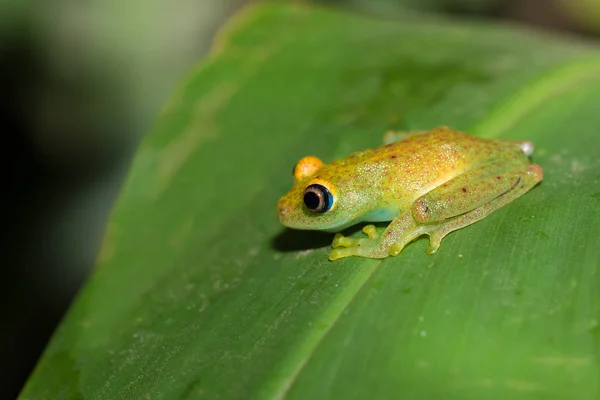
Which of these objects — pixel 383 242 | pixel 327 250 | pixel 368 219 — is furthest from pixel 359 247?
pixel 368 219

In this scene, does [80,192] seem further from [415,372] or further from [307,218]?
[415,372]

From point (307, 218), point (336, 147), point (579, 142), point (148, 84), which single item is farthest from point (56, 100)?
point (579, 142)

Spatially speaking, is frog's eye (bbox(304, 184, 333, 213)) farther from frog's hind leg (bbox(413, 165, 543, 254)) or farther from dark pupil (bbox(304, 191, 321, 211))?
frog's hind leg (bbox(413, 165, 543, 254))

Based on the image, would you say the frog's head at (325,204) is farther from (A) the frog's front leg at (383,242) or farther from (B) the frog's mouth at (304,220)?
(A) the frog's front leg at (383,242)

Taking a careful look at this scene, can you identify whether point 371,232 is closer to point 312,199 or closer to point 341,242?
point 341,242

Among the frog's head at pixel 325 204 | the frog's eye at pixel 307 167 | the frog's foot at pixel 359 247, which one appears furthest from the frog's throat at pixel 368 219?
the frog's eye at pixel 307 167

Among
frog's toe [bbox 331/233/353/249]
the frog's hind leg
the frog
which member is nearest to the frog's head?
the frog
